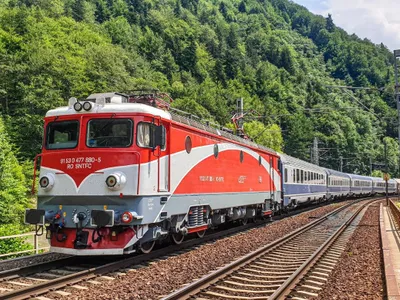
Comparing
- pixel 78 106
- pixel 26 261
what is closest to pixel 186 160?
pixel 78 106

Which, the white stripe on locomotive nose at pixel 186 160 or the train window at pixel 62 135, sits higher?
the train window at pixel 62 135

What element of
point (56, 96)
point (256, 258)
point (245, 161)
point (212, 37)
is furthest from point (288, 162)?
point (212, 37)

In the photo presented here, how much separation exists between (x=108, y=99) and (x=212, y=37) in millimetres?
136231

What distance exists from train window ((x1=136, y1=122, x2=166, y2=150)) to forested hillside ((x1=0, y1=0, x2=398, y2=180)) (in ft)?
34.4

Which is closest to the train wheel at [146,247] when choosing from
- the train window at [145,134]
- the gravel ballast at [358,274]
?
the train window at [145,134]

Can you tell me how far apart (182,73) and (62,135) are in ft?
360

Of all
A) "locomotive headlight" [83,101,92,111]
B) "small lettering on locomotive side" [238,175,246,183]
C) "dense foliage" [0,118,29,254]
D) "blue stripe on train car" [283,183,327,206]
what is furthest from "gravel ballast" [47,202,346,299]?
"dense foliage" [0,118,29,254]

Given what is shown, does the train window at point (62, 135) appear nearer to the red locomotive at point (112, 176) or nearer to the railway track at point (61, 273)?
the red locomotive at point (112, 176)

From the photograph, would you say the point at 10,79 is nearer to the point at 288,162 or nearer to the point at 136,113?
the point at 288,162

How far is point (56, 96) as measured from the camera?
Result: 144 ft

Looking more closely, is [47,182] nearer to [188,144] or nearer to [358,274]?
[188,144]

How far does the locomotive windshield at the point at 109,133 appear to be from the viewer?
1014cm

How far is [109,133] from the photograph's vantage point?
33.7 ft

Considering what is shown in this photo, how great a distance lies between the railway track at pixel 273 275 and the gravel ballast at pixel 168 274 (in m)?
0.49
